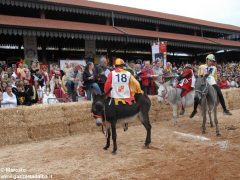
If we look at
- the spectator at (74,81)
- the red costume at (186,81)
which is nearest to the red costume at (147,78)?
the red costume at (186,81)

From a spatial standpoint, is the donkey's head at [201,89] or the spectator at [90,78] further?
the spectator at [90,78]

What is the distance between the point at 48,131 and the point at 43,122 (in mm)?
392

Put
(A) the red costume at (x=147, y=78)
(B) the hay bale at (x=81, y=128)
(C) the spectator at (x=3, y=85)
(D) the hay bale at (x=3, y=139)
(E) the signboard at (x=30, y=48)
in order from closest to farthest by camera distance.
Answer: (D) the hay bale at (x=3, y=139), (B) the hay bale at (x=81, y=128), (C) the spectator at (x=3, y=85), (A) the red costume at (x=147, y=78), (E) the signboard at (x=30, y=48)

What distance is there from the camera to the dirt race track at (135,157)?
296 inches

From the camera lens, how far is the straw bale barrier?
445 inches

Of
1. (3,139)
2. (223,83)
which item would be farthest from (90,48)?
(3,139)

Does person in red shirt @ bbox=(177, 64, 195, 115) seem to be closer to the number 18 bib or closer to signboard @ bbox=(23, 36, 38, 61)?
the number 18 bib

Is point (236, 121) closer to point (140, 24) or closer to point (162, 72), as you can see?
point (162, 72)

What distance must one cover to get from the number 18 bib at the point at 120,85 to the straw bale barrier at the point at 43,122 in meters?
3.33

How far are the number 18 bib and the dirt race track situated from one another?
1.62 metres

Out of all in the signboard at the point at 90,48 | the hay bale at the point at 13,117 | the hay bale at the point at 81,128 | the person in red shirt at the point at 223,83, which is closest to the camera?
the hay bale at the point at 13,117

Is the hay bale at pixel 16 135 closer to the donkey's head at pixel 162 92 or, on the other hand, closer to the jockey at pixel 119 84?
the jockey at pixel 119 84

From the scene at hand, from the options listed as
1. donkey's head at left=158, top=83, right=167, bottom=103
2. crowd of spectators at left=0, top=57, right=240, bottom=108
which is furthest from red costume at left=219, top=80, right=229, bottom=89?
donkey's head at left=158, top=83, right=167, bottom=103

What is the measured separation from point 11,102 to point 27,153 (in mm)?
3721
